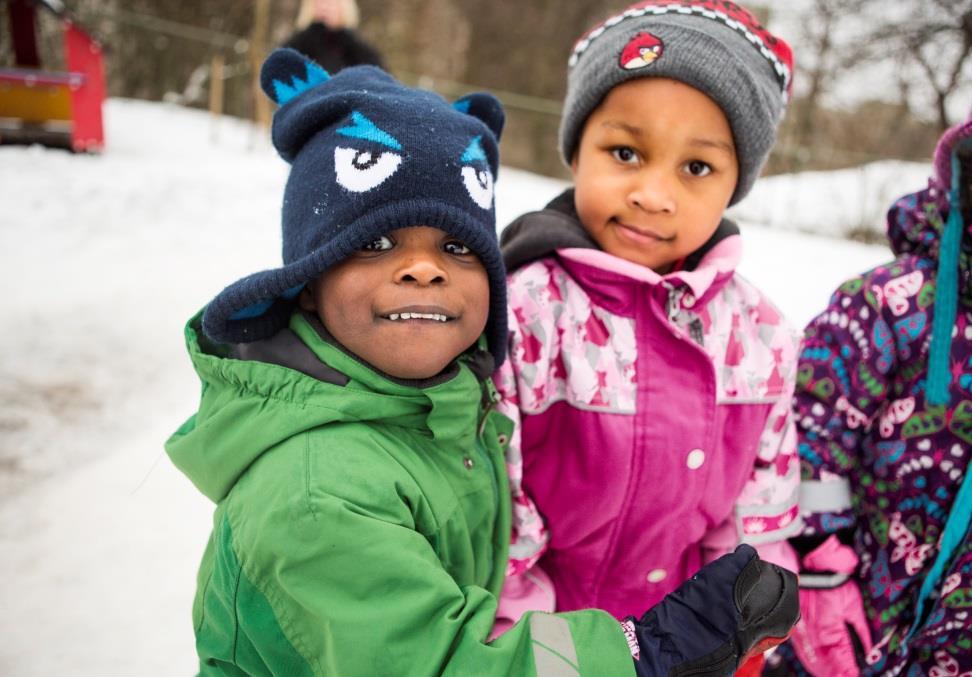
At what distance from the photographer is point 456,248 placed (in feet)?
3.93

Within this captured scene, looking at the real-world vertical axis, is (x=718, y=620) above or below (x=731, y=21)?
below

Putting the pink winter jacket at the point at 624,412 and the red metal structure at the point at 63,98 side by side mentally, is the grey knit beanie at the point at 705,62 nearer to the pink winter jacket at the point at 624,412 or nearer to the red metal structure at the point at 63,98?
the pink winter jacket at the point at 624,412

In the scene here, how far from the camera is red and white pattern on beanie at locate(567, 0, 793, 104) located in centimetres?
139

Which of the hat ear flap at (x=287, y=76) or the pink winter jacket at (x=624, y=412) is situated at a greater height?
the hat ear flap at (x=287, y=76)

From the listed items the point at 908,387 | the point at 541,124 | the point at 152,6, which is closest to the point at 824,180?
the point at 541,124

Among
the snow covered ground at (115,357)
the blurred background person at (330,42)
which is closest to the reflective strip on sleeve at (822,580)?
the snow covered ground at (115,357)

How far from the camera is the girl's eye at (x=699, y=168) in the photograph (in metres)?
1.38

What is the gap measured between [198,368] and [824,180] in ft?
34.6

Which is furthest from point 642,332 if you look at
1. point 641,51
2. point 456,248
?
point 641,51

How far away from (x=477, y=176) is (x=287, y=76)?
404mm

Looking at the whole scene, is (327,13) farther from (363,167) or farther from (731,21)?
(363,167)

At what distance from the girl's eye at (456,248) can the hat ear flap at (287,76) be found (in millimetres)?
402

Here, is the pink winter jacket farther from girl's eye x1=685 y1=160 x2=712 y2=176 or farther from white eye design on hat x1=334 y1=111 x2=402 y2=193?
white eye design on hat x1=334 y1=111 x2=402 y2=193

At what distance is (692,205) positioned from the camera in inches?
53.6
